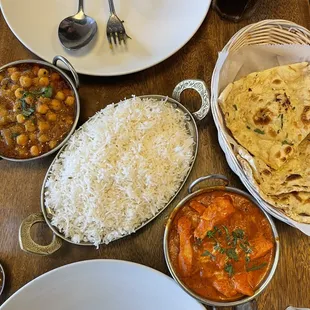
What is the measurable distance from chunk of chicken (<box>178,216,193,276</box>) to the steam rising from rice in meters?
0.11

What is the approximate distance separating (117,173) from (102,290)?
0.43 m

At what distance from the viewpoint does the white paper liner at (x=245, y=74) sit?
1540mm

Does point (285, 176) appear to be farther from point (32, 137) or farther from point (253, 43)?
point (32, 137)

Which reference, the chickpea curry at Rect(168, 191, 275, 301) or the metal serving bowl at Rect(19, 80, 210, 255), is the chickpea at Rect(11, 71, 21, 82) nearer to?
the metal serving bowl at Rect(19, 80, 210, 255)

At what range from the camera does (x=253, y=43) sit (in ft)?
5.71

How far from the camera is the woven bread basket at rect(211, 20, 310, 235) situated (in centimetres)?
155

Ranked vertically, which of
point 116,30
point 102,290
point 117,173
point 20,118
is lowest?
point 102,290

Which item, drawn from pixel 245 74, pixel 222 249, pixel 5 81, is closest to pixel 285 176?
pixel 222 249

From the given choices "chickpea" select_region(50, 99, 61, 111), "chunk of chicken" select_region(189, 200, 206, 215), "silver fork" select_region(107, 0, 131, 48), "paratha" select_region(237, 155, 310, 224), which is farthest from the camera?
"silver fork" select_region(107, 0, 131, 48)

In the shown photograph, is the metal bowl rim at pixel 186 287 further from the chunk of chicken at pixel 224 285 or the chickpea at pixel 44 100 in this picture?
the chickpea at pixel 44 100

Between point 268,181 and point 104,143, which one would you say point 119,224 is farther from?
point 268,181

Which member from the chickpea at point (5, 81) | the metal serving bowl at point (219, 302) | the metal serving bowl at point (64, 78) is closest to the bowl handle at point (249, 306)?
the metal serving bowl at point (219, 302)

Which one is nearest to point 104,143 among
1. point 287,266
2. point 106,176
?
point 106,176

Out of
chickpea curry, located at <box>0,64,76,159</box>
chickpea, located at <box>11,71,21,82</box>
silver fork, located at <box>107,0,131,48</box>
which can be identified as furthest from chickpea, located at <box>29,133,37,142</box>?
silver fork, located at <box>107,0,131,48</box>
